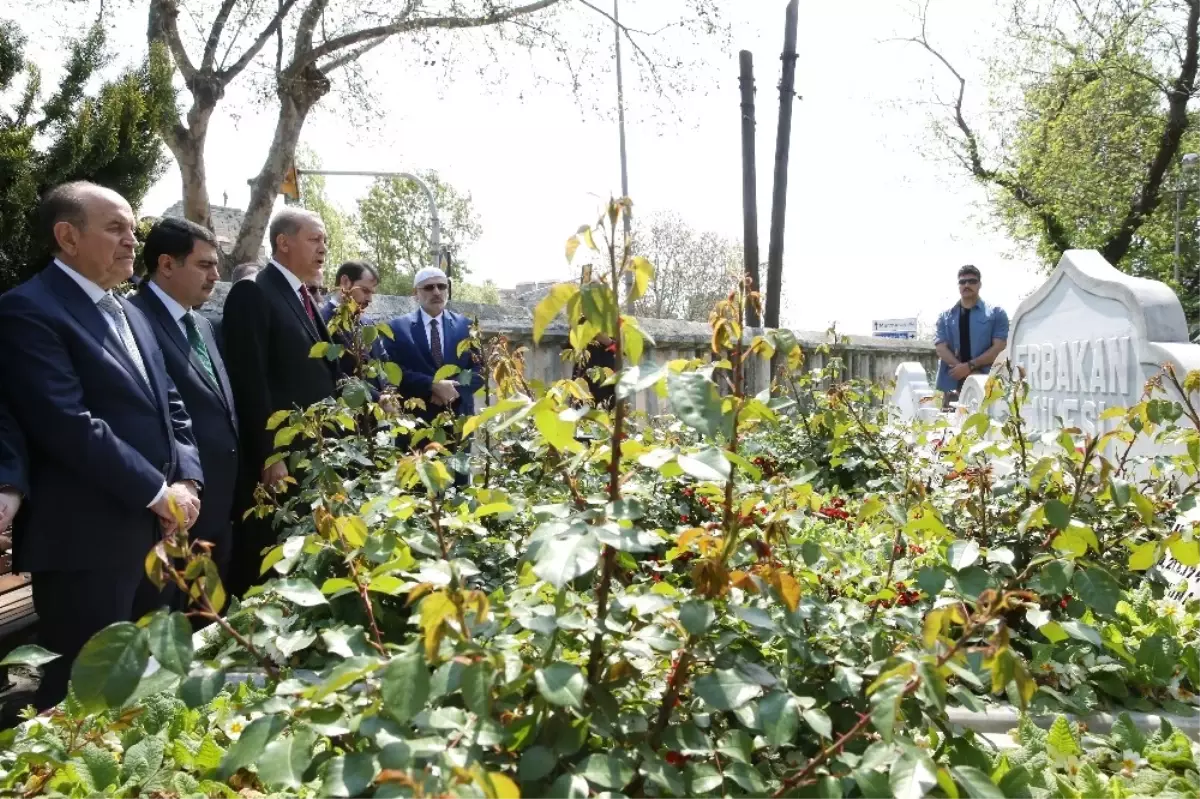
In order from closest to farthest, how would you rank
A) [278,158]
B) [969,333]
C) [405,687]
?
[405,687] < [969,333] < [278,158]

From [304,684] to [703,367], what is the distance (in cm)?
67

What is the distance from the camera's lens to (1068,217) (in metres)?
18.6

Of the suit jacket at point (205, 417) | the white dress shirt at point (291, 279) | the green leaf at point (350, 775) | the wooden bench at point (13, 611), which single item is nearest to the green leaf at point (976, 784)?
the green leaf at point (350, 775)

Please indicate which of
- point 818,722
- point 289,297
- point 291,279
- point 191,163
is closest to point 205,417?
point 289,297

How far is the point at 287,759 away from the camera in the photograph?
1017mm

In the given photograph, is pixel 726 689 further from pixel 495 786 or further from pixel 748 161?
pixel 748 161

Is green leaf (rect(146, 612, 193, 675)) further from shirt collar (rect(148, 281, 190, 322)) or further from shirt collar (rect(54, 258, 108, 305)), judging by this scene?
shirt collar (rect(148, 281, 190, 322))

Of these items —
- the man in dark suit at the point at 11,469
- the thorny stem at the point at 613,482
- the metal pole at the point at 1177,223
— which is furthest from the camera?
the metal pole at the point at 1177,223

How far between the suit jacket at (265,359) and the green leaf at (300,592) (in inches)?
98.2

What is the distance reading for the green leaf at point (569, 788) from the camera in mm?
989

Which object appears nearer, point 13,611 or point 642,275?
point 642,275

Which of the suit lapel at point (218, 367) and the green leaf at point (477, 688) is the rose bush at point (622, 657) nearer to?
the green leaf at point (477, 688)

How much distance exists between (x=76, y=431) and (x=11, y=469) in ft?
0.64

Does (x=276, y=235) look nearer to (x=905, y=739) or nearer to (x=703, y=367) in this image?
(x=703, y=367)
